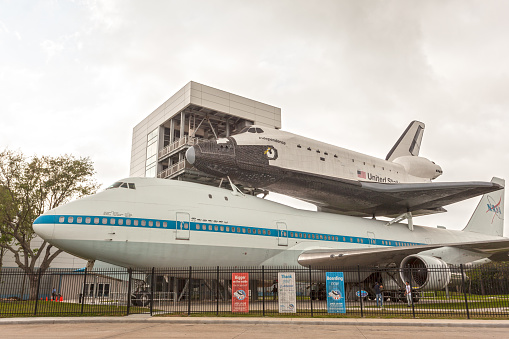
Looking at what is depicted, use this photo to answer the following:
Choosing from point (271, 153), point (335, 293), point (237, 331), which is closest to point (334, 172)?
point (271, 153)

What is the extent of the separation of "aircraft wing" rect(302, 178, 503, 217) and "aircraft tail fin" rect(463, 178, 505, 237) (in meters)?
7.09

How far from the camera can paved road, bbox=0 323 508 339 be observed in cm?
971

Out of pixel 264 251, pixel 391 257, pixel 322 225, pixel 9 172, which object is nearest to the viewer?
pixel 264 251

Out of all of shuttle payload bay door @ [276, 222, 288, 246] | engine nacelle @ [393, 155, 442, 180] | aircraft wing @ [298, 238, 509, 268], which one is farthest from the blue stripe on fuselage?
engine nacelle @ [393, 155, 442, 180]

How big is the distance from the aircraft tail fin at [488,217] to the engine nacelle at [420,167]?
6.46m

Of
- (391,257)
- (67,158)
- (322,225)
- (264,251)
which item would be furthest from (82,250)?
(67,158)

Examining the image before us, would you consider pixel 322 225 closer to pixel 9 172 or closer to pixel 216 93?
pixel 216 93

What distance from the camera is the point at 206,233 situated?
1773 cm

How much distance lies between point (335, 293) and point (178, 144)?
19.4 metres

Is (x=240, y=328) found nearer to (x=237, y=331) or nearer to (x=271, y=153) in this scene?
(x=237, y=331)

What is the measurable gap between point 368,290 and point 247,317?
14193 mm

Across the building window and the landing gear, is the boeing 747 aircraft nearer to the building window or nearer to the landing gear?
the landing gear

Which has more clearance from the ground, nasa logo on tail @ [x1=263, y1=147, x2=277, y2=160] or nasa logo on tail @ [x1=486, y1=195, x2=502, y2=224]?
nasa logo on tail @ [x1=263, y1=147, x2=277, y2=160]

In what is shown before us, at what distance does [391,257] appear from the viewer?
2111cm
